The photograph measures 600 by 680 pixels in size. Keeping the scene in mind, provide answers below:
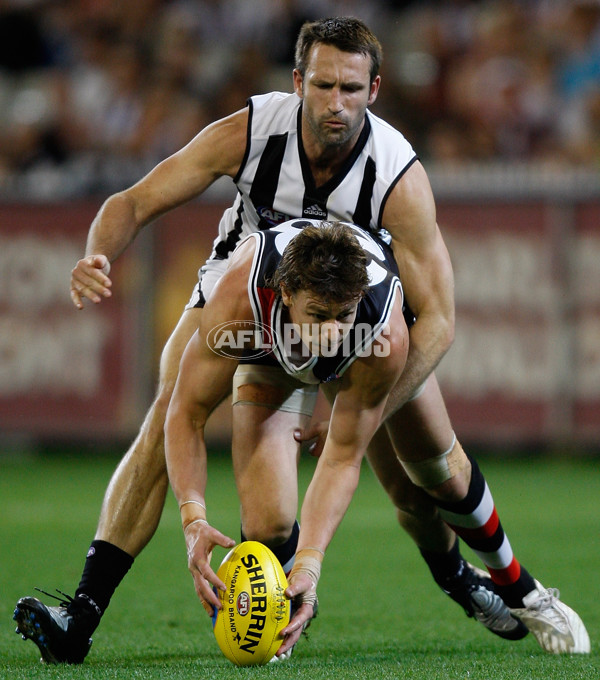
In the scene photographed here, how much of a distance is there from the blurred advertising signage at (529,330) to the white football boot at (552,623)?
200 inches

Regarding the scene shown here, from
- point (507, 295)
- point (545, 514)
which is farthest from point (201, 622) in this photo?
point (507, 295)

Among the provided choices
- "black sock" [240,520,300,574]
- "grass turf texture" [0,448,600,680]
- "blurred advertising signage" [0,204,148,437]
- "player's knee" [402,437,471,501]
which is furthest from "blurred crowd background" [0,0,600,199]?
"black sock" [240,520,300,574]

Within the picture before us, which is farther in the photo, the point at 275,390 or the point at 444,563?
the point at 444,563

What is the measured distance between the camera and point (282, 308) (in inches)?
137

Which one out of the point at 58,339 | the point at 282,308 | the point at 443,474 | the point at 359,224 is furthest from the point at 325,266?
the point at 58,339

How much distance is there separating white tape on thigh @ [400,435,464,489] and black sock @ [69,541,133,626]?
98 cm

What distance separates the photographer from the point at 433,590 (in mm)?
5094

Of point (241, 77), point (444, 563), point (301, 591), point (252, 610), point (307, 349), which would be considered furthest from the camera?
point (241, 77)

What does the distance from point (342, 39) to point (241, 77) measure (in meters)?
6.74

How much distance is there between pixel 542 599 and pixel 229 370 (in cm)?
145

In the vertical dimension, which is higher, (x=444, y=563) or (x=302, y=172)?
(x=302, y=172)

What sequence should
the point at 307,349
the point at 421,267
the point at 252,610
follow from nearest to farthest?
1. the point at 252,610
2. the point at 307,349
3. the point at 421,267

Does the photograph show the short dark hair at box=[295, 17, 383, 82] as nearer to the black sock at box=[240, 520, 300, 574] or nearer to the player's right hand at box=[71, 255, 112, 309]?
the player's right hand at box=[71, 255, 112, 309]

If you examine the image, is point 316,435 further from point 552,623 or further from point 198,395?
point 552,623
